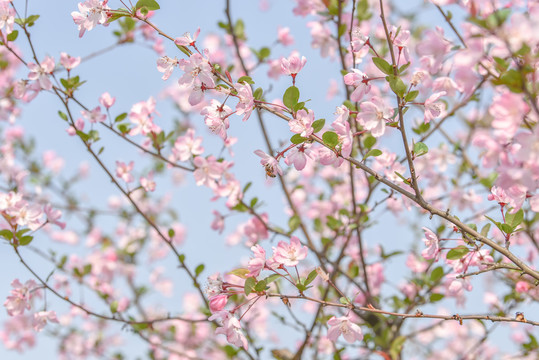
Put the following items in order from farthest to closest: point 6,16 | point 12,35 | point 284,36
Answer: point 284,36 → point 12,35 → point 6,16

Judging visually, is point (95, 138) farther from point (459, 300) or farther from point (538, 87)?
point (459, 300)

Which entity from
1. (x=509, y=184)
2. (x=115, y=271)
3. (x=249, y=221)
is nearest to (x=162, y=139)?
(x=249, y=221)

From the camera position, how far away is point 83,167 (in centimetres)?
914

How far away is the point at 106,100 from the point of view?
258 cm

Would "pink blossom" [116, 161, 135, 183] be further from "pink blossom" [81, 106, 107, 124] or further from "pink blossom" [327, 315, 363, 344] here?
"pink blossom" [327, 315, 363, 344]

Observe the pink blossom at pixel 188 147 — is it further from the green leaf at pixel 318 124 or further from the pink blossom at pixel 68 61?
the green leaf at pixel 318 124

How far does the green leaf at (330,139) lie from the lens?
1.54 meters

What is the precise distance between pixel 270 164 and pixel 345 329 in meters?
0.73

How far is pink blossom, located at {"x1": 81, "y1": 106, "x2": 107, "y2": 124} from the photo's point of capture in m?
2.54

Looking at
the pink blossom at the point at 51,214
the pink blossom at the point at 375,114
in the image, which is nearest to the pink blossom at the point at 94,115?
the pink blossom at the point at 51,214

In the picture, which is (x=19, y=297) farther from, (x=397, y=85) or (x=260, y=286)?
(x=397, y=85)

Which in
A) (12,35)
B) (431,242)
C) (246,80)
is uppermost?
(12,35)

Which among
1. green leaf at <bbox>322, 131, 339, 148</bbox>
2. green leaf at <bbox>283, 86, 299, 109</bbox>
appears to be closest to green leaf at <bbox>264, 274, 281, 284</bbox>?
green leaf at <bbox>322, 131, 339, 148</bbox>

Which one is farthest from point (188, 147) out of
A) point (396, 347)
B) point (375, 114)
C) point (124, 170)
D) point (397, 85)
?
point (396, 347)
